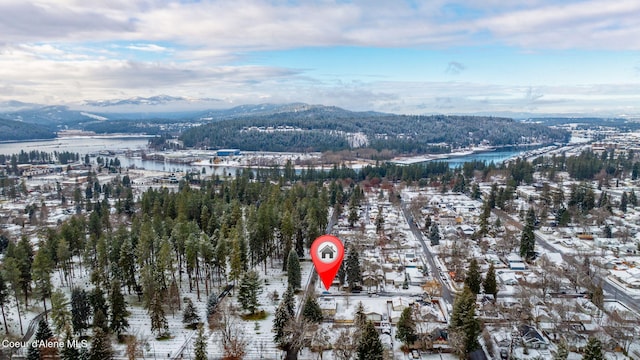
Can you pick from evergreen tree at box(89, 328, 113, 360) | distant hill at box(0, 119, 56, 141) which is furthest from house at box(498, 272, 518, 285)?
distant hill at box(0, 119, 56, 141)

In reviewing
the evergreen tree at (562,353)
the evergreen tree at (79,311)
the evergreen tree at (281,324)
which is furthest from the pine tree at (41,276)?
the evergreen tree at (562,353)

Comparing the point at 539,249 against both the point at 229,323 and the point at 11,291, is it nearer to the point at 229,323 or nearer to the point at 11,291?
the point at 229,323

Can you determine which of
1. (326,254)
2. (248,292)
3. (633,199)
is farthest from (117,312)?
(633,199)

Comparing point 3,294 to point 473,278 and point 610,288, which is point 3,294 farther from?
point 610,288

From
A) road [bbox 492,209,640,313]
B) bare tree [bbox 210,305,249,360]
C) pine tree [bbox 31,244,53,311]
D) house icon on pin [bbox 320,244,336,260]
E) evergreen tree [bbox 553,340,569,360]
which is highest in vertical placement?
house icon on pin [bbox 320,244,336,260]

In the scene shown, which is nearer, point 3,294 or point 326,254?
point 3,294

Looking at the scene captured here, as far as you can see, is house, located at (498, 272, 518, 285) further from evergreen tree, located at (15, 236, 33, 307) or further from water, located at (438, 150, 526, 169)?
water, located at (438, 150, 526, 169)

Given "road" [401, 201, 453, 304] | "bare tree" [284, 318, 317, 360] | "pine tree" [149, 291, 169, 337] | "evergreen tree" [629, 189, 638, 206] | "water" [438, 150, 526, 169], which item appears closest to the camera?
"bare tree" [284, 318, 317, 360]
